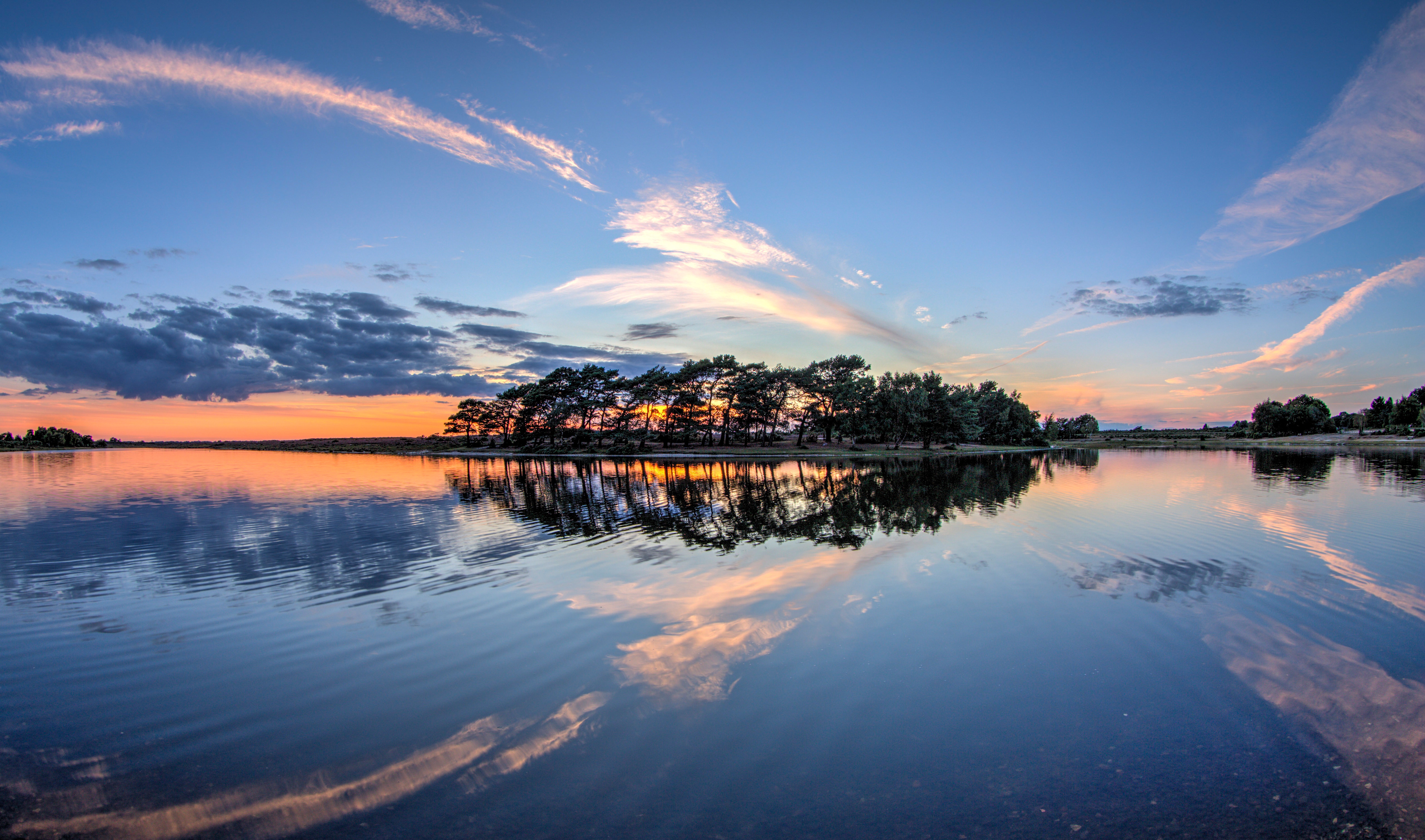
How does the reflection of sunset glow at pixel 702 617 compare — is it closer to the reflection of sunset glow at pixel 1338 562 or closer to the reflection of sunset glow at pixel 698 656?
the reflection of sunset glow at pixel 698 656

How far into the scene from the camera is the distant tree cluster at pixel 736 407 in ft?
281

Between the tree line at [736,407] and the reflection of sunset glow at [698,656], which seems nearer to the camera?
the reflection of sunset glow at [698,656]

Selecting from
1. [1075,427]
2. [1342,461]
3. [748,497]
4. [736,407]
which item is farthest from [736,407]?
[1075,427]

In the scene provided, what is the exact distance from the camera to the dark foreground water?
4711 millimetres

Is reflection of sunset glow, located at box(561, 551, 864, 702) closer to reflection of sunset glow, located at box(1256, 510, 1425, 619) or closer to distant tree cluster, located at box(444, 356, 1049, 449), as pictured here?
reflection of sunset glow, located at box(1256, 510, 1425, 619)

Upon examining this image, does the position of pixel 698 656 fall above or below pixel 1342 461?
above

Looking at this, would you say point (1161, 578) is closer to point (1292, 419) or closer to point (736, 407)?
point (736, 407)

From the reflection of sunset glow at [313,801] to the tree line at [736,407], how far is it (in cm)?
7612

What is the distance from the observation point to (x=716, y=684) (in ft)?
23.6

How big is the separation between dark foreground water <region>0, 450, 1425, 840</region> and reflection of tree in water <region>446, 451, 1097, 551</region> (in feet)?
3.84

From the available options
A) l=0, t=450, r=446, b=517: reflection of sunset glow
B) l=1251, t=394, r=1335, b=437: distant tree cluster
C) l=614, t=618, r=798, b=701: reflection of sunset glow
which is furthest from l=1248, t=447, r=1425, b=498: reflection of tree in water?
l=1251, t=394, r=1335, b=437: distant tree cluster

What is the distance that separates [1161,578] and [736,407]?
239ft

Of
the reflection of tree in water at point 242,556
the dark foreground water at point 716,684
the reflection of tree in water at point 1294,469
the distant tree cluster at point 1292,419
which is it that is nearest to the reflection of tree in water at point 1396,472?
the reflection of tree in water at point 1294,469

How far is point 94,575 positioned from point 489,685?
12.2 meters
